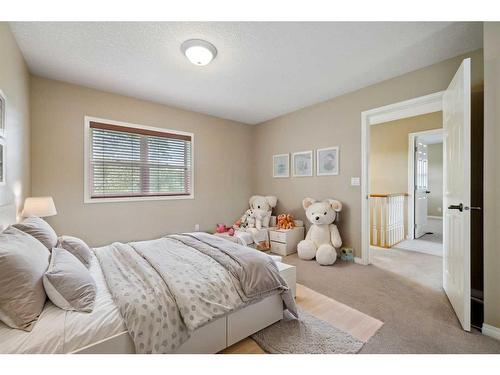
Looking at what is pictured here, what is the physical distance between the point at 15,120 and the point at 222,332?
263 cm

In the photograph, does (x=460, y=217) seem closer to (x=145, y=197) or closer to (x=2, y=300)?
(x=2, y=300)

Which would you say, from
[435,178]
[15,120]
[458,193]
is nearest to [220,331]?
[458,193]

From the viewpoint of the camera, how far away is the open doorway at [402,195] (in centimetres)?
383

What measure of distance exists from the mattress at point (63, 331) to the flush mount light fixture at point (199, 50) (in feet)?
6.94

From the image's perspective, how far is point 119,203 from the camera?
132 inches

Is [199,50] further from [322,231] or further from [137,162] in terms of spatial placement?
[322,231]

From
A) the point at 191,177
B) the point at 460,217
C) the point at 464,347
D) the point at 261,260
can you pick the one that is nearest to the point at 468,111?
the point at 460,217

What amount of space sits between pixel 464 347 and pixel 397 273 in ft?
4.52

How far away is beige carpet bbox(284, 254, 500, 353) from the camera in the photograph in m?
1.57

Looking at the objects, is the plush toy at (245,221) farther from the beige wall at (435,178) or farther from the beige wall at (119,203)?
the beige wall at (435,178)

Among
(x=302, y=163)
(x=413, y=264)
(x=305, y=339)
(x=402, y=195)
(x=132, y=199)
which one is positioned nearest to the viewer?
(x=305, y=339)

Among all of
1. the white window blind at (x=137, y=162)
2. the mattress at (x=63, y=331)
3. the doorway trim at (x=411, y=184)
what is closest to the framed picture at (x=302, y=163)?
the white window blind at (x=137, y=162)
